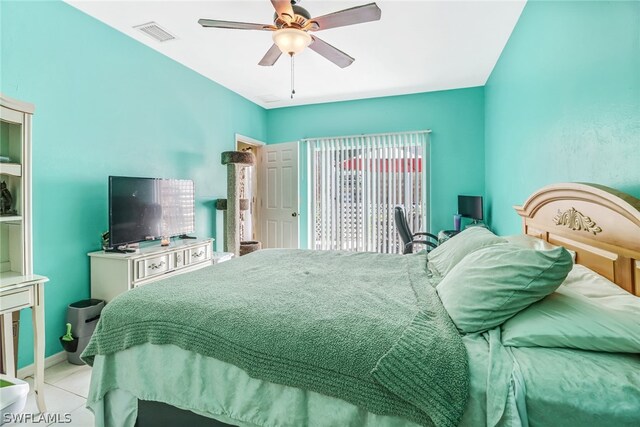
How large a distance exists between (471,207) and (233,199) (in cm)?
309

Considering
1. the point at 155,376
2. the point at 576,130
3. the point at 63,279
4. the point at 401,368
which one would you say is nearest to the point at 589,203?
the point at 576,130

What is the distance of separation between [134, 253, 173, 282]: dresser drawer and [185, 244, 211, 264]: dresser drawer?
0.26 metres

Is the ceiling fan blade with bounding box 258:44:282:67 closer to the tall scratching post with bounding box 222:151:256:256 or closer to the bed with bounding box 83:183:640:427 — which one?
the tall scratching post with bounding box 222:151:256:256

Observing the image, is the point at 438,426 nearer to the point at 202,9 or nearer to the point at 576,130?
the point at 576,130

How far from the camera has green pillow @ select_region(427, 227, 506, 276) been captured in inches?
73.9

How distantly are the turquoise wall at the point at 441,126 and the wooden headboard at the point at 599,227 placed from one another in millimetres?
2781

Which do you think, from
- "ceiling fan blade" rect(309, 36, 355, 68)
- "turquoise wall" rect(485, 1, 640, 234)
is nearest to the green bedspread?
"turquoise wall" rect(485, 1, 640, 234)

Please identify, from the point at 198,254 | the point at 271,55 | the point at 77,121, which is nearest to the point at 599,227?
the point at 271,55

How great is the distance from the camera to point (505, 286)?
1.12m

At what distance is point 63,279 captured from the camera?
97.9 inches

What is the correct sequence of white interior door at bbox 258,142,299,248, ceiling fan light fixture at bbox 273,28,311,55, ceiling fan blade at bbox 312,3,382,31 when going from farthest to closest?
1. white interior door at bbox 258,142,299,248
2. ceiling fan light fixture at bbox 273,28,311,55
3. ceiling fan blade at bbox 312,3,382,31

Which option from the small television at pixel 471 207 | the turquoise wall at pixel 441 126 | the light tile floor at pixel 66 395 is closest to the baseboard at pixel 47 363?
the light tile floor at pixel 66 395

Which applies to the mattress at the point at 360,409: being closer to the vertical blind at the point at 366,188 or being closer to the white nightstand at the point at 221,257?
the white nightstand at the point at 221,257

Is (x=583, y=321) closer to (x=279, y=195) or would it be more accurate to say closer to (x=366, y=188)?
(x=366, y=188)
